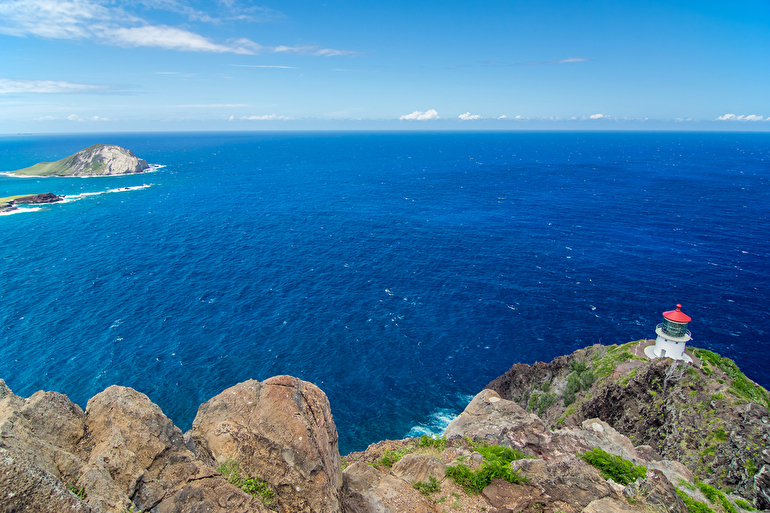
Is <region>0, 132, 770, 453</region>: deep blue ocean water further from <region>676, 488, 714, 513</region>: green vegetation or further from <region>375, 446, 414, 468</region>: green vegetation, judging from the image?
<region>676, 488, 714, 513</region>: green vegetation

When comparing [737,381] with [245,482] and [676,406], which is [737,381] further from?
[245,482]

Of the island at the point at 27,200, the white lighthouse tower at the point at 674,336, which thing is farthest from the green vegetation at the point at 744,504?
the island at the point at 27,200

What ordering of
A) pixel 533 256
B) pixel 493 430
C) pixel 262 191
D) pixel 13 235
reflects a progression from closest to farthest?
pixel 493 430, pixel 533 256, pixel 13 235, pixel 262 191

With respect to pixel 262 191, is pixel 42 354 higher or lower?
lower

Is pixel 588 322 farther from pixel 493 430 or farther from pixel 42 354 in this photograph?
pixel 42 354

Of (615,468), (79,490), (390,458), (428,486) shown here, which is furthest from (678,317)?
(79,490)

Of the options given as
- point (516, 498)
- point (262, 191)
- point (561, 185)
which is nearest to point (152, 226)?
point (262, 191)
